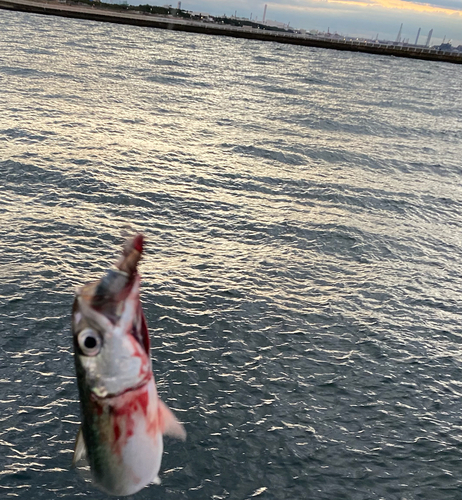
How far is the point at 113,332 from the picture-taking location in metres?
1.89

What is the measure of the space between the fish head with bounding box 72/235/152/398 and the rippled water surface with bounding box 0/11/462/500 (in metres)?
3.74

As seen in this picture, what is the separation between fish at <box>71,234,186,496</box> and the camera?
180 centimetres

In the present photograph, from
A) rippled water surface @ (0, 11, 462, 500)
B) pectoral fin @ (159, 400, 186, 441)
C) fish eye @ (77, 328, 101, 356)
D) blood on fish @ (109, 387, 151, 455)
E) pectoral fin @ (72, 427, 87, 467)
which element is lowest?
rippled water surface @ (0, 11, 462, 500)

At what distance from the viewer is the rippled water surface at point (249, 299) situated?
19.2 feet

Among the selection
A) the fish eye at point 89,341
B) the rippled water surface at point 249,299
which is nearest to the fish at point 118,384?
the fish eye at point 89,341

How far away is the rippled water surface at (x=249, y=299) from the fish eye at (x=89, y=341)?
3864 millimetres

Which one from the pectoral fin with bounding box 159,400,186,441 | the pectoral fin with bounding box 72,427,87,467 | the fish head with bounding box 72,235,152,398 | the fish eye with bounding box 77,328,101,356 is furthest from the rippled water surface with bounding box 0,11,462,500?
the fish eye with bounding box 77,328,101,356

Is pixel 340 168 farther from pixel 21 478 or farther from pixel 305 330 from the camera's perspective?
pixel 21 478

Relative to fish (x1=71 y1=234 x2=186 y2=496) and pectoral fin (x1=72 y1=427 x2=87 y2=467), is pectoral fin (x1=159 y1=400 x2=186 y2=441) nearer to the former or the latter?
fish (x1=71 y1=234 x2=186 y2=496)

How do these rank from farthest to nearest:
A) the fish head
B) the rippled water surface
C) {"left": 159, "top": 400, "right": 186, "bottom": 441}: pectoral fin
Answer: the rippled water surface → {"left": 159, "top": 400, "right": 186, "bottom": 441}: pectoral fin → the fish head

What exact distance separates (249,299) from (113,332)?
24.0ft

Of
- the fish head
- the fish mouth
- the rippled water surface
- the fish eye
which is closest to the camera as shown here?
the fish head

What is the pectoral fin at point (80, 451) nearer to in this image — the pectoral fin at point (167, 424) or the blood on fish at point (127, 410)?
the blood on fish at point (127, 410)

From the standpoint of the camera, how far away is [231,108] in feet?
96.8
